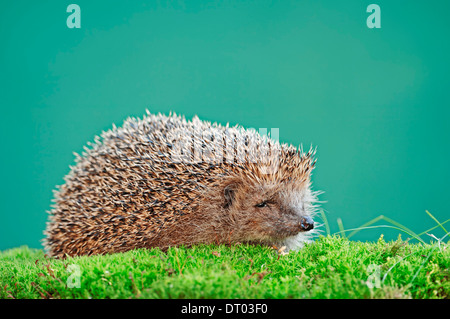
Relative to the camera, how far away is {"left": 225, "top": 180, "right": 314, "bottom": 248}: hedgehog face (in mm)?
3686

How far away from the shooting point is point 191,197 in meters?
3.69

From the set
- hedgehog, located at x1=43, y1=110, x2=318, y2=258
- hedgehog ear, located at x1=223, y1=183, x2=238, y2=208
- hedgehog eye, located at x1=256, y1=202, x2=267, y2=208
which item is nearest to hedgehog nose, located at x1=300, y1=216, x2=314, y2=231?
hedgehog, located at x1=43, y1=110, x2=318, y2=258

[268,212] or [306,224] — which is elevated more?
[268,212]

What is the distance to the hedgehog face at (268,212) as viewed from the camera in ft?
12.1

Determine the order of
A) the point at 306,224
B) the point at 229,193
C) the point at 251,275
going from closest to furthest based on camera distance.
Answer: the point at 251,275
the point at 306,224
the point at 229,193

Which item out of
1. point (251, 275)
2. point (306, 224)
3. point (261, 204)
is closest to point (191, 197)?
point (261, 204)

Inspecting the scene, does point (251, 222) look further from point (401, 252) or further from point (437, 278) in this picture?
point (437, 278)

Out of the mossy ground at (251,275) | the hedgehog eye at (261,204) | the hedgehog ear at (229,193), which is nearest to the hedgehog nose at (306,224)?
the mossy ground at (251,275)

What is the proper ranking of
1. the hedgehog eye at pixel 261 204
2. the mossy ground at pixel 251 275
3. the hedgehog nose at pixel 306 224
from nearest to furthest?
the mossy ground at pixel 251 275
the hedgehog nose at pixel 306 224
the hedgehog eye at pixel 261 204

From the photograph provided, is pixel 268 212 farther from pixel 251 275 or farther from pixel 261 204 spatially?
pixel 251 275

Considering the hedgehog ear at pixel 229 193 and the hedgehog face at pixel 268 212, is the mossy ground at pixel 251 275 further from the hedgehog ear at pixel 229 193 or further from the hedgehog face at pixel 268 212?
the hedgehog ear at pixel 229 193

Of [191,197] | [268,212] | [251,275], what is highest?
[191,197]

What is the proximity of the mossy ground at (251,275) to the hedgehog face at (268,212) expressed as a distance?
310 millimetres

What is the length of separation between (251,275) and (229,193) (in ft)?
4.16
